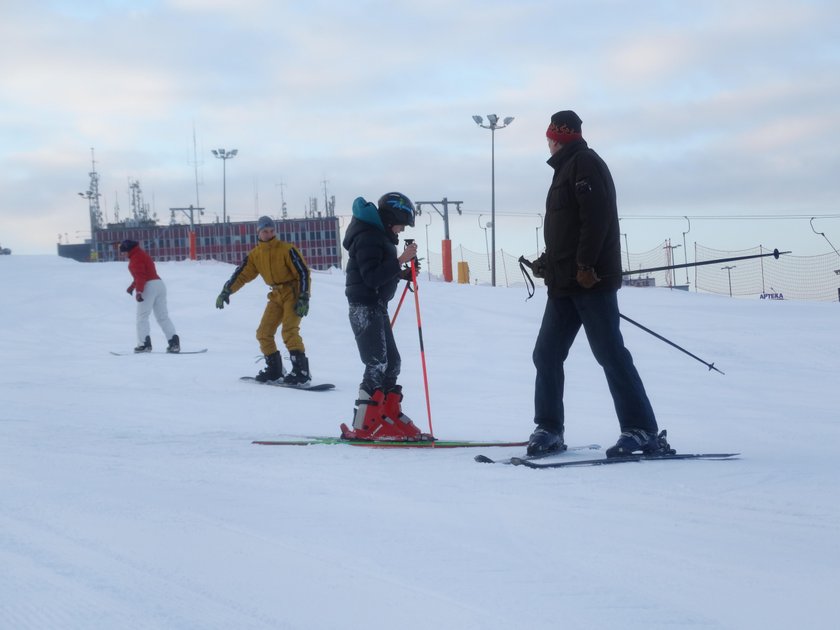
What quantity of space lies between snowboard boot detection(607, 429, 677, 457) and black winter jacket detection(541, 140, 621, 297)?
2.39 feet

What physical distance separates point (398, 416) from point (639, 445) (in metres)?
1.61

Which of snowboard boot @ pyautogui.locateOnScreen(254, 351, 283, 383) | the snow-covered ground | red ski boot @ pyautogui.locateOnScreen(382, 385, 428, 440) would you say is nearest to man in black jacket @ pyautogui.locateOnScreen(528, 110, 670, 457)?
the snow-covered ground

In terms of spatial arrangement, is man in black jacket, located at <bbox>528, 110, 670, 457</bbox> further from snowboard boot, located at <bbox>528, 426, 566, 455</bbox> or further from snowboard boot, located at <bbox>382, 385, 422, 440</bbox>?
snowboard boot, located at <bbox>382, 385, 422, 440</bbox>

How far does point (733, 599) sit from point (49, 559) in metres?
2.03

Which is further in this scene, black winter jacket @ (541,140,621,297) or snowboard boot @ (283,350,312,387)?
snowboard boot @ (283,350,312,387)

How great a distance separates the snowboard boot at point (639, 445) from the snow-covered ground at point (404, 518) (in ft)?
0.75

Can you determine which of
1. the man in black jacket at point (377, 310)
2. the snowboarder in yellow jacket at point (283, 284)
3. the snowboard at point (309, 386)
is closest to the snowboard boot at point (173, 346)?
the snowboard at point (309, 386)

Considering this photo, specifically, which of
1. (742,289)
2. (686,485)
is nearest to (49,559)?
(686,485)

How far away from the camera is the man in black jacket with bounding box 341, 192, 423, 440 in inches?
229

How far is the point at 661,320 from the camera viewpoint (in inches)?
622

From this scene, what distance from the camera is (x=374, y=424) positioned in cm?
591

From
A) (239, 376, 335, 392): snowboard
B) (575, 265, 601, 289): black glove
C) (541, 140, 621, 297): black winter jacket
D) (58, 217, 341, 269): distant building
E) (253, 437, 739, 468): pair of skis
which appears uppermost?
(58, 217, 341, 269): distant building

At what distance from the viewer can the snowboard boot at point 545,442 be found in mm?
5012

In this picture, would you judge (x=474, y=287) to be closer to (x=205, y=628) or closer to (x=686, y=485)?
(x=686, y=485)
